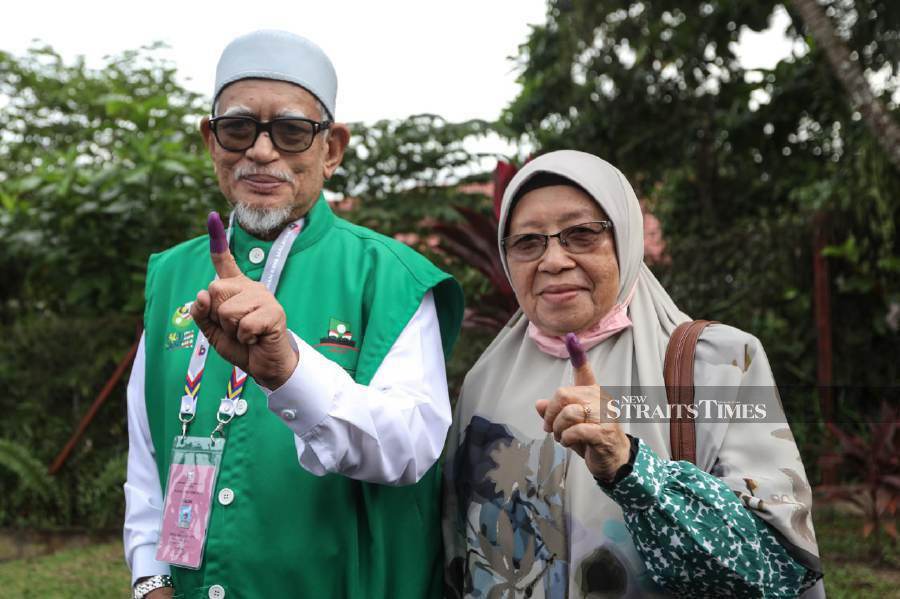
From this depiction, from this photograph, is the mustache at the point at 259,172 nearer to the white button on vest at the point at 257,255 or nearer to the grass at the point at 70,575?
the white button on vest at the point at 257,255

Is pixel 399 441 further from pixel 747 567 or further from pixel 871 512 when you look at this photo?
pixel 871 512

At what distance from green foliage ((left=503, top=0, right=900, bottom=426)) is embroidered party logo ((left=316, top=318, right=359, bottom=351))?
5157 mm

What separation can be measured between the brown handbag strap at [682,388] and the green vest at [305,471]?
0.58 metres

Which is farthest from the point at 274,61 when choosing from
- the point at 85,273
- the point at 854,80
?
the point at 85,273

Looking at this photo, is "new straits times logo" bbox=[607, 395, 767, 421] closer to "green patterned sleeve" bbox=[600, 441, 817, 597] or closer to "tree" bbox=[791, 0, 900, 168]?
"green patterned sleeve" bbox=[600, 441, 817, 597]

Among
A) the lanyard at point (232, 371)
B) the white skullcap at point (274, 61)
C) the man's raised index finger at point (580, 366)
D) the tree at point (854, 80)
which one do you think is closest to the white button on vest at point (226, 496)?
the lanyard at point (232, 371)

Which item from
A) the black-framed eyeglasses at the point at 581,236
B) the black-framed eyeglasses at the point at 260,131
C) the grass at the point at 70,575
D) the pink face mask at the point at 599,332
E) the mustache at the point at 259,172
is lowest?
the grass at the point at 70,575

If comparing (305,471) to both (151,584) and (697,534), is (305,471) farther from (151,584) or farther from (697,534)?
(697,534)

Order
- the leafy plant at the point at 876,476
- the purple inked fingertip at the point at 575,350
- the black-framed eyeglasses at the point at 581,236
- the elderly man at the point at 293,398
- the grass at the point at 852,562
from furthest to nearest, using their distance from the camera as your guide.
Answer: the leafy plant at the point at 876,476, the grass at the point at 852,562, the black-framed eyeglasses at the point at 581,236, the elderly man at the point at 293,398, the purple inked fingertip at the point at 575,350

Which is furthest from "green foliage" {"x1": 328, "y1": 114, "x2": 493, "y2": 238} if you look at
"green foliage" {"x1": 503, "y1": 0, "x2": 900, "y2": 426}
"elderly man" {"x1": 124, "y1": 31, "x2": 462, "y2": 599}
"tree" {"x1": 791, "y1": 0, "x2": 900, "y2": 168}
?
"elderly man" {"x1": 124, "y1": 31, "x2": 462, "y2": 599}

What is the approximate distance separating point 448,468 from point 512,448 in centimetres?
25

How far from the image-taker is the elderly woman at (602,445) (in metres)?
1.74

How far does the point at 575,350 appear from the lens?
5.20ft

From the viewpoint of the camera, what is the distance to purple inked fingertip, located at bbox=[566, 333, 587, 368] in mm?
1570
